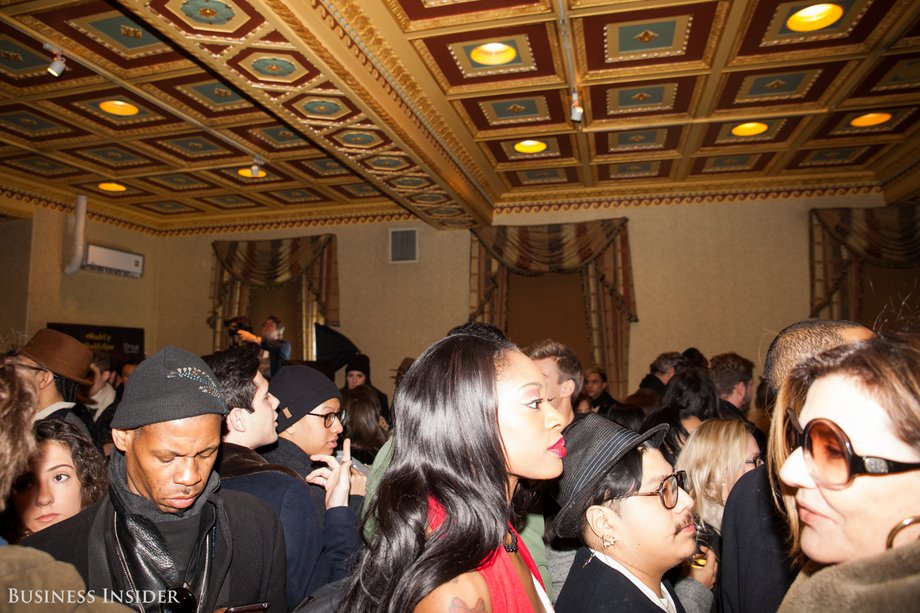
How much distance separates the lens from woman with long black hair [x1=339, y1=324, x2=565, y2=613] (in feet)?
4.15

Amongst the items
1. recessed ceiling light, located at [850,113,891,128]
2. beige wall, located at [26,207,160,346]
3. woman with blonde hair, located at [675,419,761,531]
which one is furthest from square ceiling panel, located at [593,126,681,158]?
beige wall, located at [26,207,160,346]

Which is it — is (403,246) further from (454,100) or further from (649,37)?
(649,37)

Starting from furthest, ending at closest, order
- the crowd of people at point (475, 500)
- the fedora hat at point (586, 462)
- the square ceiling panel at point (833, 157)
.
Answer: the square ceiling panel at point (833, 157) < the fedora hat at point (586, 462) < the crowd of people at point (475, 500)

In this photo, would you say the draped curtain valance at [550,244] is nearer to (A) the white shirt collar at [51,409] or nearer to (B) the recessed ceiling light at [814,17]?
(B) the recessed ceiling light at [814,17]

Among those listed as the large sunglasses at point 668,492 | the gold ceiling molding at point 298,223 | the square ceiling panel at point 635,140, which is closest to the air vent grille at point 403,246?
the gold ceiling molding at point 298,223

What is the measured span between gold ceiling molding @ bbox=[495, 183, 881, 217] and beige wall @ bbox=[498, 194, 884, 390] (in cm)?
8

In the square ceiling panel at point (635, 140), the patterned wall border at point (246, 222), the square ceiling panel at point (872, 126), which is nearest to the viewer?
the square ceiling panel at point (872, 126)

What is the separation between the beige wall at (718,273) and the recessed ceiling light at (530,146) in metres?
2.48

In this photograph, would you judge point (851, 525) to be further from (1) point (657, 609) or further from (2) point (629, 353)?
(2) point (629, 353)

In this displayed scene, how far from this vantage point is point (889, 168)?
8836 millimetres

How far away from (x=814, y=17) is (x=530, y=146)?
3.67 m

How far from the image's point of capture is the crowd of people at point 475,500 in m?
1.02

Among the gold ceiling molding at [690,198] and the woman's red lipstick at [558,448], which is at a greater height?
the gold ceiling molding at [690,198]

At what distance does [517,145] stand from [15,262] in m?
8.39
